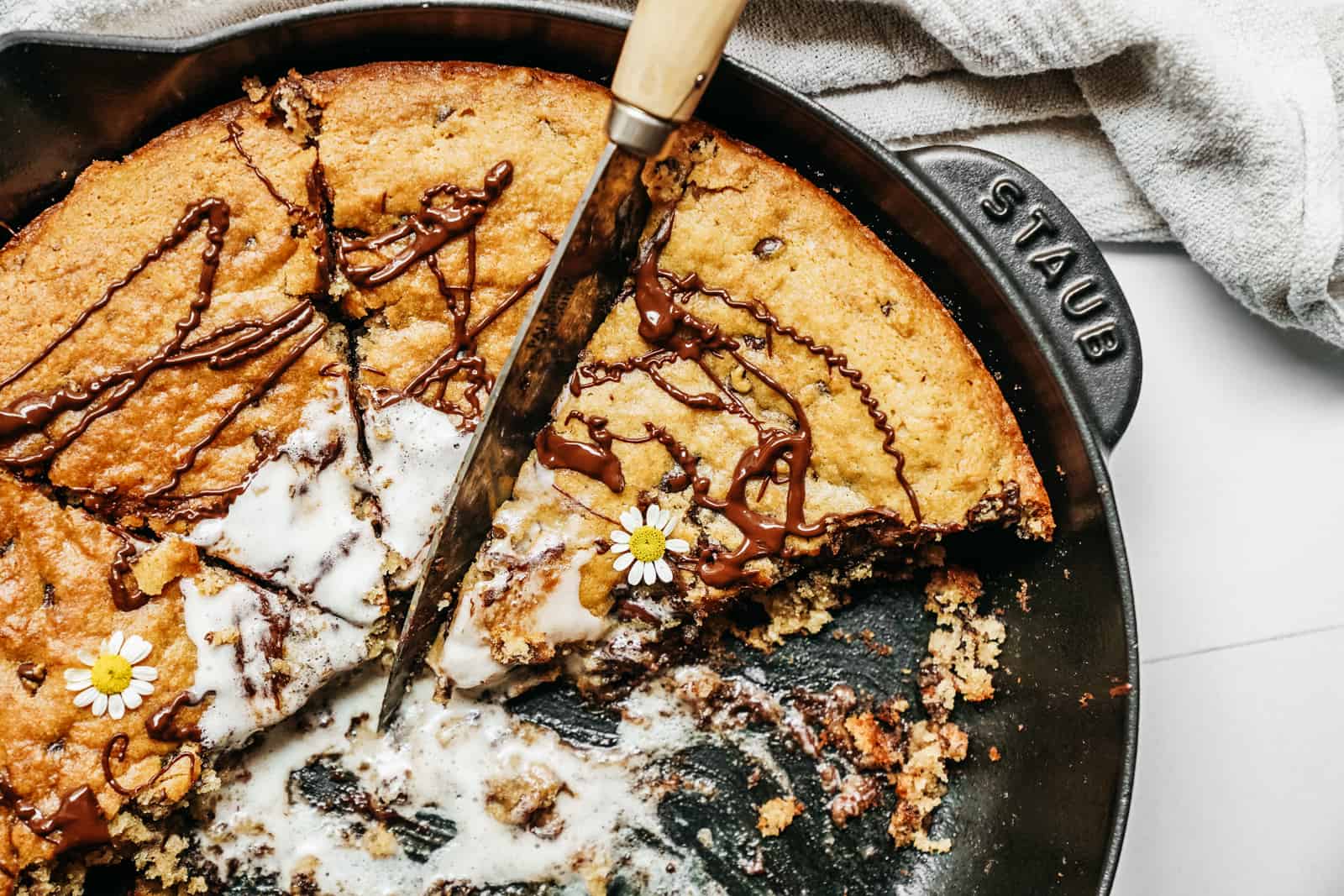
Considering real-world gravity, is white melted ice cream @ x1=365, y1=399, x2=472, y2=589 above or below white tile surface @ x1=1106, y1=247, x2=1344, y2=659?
→ below

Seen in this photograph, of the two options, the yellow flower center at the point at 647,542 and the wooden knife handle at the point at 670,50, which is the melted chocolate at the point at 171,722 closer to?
the yellow flower center at the point at 647,542

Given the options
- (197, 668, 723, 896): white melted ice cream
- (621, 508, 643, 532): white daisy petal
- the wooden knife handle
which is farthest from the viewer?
(197, 668, 723, 896): white melted ice cream

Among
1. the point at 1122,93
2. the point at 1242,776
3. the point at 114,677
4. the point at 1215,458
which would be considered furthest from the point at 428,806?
the point at 1122,93

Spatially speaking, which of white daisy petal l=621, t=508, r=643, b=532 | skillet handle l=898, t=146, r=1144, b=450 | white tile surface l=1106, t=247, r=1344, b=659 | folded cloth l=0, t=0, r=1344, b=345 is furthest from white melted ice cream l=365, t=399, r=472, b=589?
white tile surface l=1106, t=247, r=1344, b=659

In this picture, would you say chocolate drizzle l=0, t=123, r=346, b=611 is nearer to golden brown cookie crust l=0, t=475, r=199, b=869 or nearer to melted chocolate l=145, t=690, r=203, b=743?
golden brown cookie crust l=0, t=475, r=199, b=869

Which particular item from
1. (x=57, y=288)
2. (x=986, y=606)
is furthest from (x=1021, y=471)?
(x=57, y=288)

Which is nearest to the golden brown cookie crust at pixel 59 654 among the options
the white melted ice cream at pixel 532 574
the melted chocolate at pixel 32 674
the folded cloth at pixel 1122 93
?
the melted chocolate at pixel 32 674

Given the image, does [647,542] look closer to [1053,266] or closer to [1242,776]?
[1053,266]
